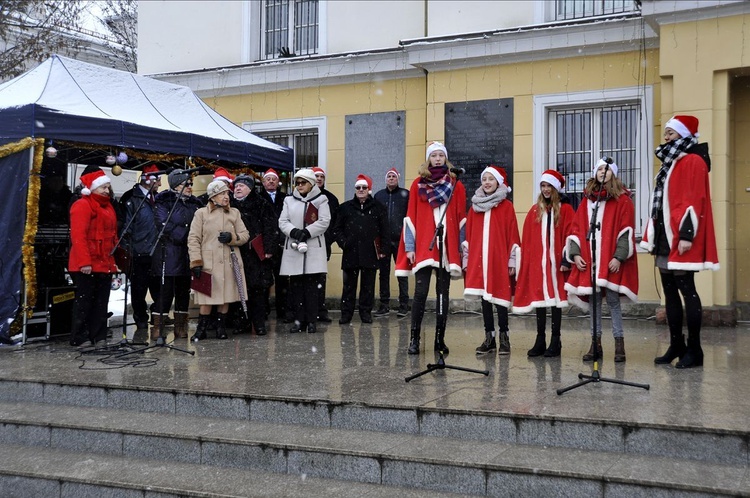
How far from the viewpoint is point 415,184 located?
26.9 feet

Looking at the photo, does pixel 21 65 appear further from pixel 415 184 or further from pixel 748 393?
pixel 748 393

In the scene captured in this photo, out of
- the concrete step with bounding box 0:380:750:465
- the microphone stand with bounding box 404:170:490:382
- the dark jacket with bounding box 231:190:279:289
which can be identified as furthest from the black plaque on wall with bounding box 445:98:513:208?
the concrete step with bounding box 0:380:750:465

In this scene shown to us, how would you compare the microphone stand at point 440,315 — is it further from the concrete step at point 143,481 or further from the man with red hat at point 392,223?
the man with red hat at point 392,223

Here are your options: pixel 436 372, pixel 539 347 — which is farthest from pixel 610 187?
pixel 436 372

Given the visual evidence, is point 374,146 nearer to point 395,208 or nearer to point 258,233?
point 395,208

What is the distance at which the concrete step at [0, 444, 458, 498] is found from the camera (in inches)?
205

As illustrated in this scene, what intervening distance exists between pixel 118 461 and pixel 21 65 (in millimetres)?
16527

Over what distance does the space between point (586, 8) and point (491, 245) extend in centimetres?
618

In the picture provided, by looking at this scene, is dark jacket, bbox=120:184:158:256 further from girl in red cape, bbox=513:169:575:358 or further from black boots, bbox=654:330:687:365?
black boots, bbox=654:330:687:365

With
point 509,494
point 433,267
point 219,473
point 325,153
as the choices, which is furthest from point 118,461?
point 325,153

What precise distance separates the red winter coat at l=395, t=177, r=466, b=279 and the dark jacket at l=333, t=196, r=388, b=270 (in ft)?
10.1

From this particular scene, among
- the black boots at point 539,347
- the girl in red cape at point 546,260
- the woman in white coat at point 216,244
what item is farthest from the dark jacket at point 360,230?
the black boots at point 539,347

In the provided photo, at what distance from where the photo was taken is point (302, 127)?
14.9 m

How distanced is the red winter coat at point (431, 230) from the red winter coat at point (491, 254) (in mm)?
136
